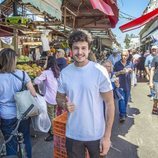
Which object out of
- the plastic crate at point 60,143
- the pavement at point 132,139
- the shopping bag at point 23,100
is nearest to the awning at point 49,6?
the shopping bag at point 23,100

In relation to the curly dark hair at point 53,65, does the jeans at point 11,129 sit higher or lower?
lower

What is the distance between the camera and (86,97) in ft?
8.82

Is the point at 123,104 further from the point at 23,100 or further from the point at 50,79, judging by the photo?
the point at 23,100

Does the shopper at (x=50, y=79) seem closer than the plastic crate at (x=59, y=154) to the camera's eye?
No

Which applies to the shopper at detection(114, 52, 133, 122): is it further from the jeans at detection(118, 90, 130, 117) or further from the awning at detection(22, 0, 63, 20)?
the awning at detection(22, 0, 63, 20)

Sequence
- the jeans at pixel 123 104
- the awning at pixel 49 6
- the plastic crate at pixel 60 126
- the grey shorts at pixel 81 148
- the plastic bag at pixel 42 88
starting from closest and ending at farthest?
the grey shorts at pixel 81 148, the plastic crate at pixel 60 126, the awning at pixel 49 6, the plastic bag at pixel 42 88, the jeans at pixel 123 104

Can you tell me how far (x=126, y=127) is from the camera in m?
7.11

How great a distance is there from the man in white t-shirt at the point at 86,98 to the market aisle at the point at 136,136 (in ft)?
8.57

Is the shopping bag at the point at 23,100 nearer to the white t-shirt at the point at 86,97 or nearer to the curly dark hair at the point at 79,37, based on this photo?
the white t-shirt at the point at 86,97

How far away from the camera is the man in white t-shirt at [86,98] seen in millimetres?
2682

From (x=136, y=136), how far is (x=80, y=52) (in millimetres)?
4180

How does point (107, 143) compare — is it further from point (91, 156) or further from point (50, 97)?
point (50, 97)

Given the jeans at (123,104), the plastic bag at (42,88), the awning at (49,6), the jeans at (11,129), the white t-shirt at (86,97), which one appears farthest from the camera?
the jeans at (123,104)

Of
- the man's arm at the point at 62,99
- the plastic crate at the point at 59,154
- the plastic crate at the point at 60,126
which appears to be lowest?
the plastic crate at the point at 59,154
